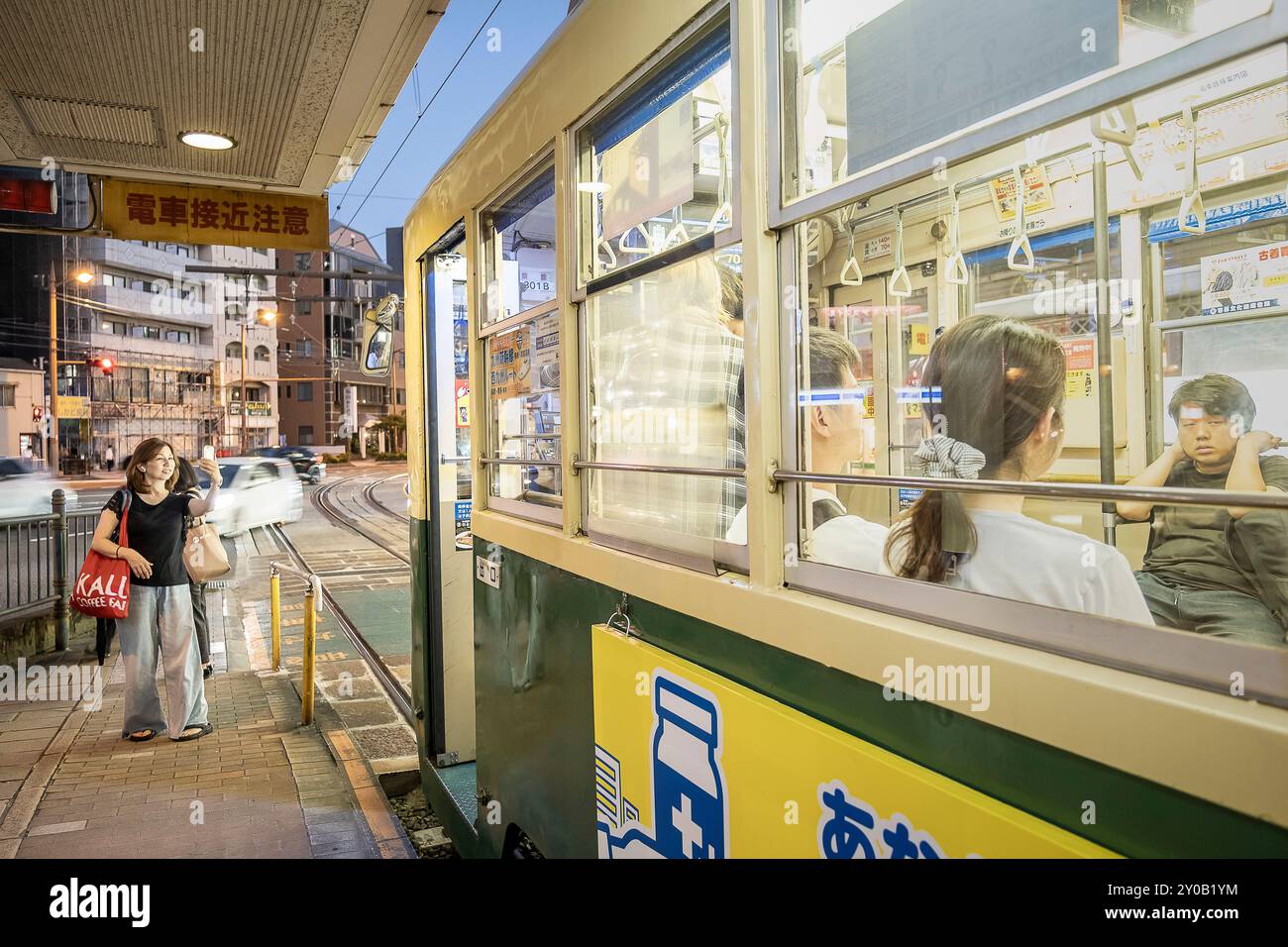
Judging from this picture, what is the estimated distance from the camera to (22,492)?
17688 millimetres

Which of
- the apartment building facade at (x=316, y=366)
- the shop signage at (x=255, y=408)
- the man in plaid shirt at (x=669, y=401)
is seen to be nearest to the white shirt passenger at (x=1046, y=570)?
the man in plaid shirt at (x=669, y=401)

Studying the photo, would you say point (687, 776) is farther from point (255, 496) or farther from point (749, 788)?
point (255, 496)

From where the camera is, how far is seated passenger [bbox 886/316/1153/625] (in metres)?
1.46

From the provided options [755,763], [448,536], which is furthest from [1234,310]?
[448,536]

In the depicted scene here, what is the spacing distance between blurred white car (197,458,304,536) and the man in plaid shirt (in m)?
19.1

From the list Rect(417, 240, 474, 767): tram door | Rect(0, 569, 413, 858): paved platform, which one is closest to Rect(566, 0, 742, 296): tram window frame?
Rect(417, 240, 474, 767): tram door

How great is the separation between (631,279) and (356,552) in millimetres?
14413

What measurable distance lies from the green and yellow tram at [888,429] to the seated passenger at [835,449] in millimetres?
11

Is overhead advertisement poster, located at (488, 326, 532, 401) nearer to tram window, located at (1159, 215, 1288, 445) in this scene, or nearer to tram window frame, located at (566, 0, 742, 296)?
tram window frame, located at (566, 0, 742, 296)

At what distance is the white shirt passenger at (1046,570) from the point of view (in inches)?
56.7

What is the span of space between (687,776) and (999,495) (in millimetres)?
964

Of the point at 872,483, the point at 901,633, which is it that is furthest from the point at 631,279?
the point at 901,633

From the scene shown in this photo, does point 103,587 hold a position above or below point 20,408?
below

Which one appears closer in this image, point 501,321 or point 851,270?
point 851,270
